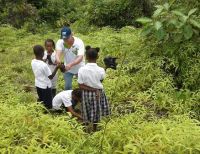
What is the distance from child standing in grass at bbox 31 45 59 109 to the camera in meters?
7.28

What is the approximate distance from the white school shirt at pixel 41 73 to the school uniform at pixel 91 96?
85 cm

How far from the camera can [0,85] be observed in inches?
364

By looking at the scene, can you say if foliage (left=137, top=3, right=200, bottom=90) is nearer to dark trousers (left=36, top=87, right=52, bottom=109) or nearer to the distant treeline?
dark trousers (left=36, top=87, right=52, bottom=109)

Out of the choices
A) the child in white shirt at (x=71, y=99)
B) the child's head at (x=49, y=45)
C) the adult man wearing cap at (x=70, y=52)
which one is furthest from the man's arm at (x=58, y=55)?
the child in white shirt at (x=71, y=99)

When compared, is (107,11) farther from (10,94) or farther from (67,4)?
(10,94)

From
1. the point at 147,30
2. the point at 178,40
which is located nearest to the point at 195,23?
the point at 178,40

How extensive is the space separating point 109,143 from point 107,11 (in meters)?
10.9

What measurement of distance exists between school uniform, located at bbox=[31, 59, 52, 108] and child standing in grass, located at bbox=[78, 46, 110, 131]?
2.84 ft

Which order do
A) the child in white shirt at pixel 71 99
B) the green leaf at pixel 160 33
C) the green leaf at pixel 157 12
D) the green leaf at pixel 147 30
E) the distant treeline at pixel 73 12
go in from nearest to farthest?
the child in white shirt at pixel 71 99 → the green leaf at pixel 157 12 → the green leaf at pixel 160 33 → the green leaf at pixel 147 30 → the distant treeline at pixel 73 12

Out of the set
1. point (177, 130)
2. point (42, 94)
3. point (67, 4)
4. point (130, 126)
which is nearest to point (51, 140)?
point (130, 126)

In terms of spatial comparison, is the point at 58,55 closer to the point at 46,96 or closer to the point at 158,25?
the point at 46,96

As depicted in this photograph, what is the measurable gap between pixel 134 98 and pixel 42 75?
1723 mm

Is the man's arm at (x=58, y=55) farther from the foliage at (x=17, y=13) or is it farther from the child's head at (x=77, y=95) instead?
the foliage at (x=17, y=13)

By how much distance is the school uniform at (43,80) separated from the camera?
730 centimetres
